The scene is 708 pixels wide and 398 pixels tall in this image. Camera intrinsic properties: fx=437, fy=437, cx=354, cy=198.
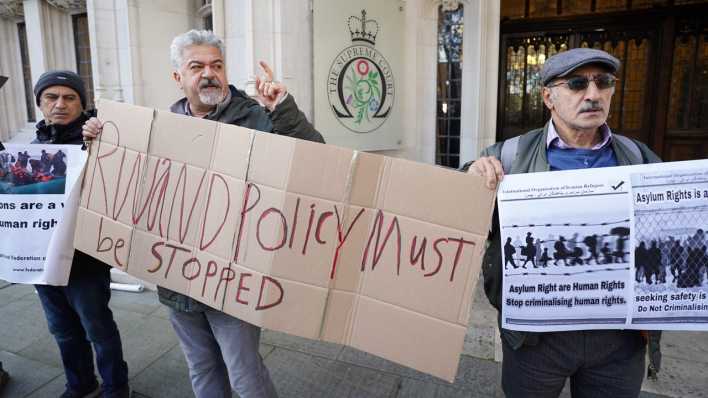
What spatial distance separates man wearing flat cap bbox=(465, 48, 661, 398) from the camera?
1.55 meters

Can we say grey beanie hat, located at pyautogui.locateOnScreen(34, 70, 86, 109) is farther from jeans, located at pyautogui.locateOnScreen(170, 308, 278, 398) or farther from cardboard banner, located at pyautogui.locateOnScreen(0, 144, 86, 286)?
jeans, located at pyautogui.locateOnScreen(170, 308, 278, 398)

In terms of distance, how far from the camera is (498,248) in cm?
163

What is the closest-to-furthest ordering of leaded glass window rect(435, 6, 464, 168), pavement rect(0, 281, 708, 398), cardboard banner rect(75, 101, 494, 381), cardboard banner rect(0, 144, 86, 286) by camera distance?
1. cardboard banner rect(75, 101, 494, 381)
2. cardboard banner rect(0, 144, 86, 286)
3. pavement rect(0, 281, 708, 398)
4. leaded glass window rect(435, 6, 464, 168)

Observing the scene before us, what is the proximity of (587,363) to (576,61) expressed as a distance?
1.08 meters

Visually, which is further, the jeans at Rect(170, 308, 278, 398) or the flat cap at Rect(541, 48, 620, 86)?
the jeans at Rect(170, 308, 278, 398)

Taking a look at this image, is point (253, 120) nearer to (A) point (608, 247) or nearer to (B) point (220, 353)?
(B) point (220, 353)

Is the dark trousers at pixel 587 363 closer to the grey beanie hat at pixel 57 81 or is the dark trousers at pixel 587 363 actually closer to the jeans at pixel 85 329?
the jeans at pixel 85 329

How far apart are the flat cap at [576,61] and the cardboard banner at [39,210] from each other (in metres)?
2.12

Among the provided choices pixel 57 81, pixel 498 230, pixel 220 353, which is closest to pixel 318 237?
pixel 498 230

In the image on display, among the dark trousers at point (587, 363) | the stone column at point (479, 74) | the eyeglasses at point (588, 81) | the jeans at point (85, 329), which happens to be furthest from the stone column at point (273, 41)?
the dark trousers at point (587, 363)

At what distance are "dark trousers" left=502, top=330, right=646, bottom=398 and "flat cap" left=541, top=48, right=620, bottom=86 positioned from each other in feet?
3.09

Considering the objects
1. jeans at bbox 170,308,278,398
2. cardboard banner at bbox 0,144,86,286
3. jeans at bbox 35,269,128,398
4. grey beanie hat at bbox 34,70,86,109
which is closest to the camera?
jeans at bbox 170,308,278,398

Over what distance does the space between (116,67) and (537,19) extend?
15.5 feet

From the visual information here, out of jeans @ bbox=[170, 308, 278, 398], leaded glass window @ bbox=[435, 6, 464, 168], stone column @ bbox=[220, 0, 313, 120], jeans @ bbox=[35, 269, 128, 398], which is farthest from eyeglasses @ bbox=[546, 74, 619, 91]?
leaded glass window @ bbox=[435, 6, 464, 168]
